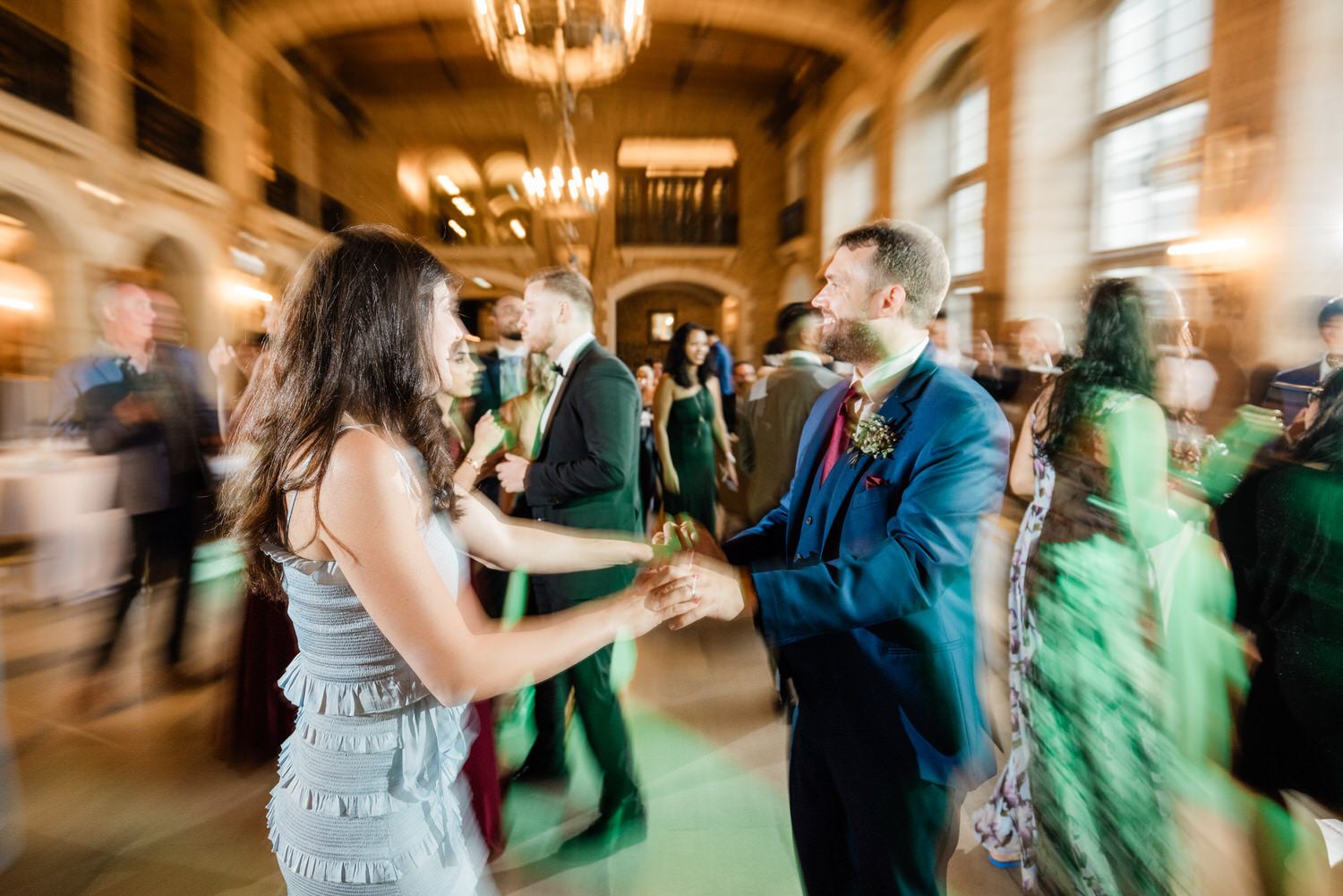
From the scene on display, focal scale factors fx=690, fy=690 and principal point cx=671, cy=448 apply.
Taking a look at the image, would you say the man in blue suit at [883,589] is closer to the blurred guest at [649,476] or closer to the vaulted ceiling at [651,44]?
the blurred guest at [649,476]

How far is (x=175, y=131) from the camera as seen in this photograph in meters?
9.55

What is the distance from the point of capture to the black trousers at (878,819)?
1343 millimetres

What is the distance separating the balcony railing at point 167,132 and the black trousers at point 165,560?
802cm

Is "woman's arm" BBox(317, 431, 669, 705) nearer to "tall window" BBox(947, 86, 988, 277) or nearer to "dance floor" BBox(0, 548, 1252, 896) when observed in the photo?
"dance floor" BBox(0, 548, 1252, 896)

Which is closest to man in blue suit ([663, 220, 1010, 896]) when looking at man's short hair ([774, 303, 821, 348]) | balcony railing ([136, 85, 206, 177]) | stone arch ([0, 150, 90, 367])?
man's short hair ([774, 303, 821, 348])

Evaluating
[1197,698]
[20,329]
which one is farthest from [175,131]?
[1197,698]

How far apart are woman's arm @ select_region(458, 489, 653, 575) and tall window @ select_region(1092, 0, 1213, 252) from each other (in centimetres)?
548

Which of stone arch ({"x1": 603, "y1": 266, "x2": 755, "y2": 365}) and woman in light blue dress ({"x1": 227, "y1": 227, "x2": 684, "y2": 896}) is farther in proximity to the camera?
stone arch ({"x1": 603, "y1": 266, "x2": 755, "y2": 365})

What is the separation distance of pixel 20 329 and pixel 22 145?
76.6 inches

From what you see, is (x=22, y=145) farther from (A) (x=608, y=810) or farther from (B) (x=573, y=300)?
(A) (x=608, y=810)

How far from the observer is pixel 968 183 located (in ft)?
28.0

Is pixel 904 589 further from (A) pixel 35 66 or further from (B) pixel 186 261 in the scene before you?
(B) pixel 186 261

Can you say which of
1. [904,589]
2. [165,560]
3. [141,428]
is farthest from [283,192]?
[904,589]

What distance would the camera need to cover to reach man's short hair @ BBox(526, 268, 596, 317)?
2.53 metres
